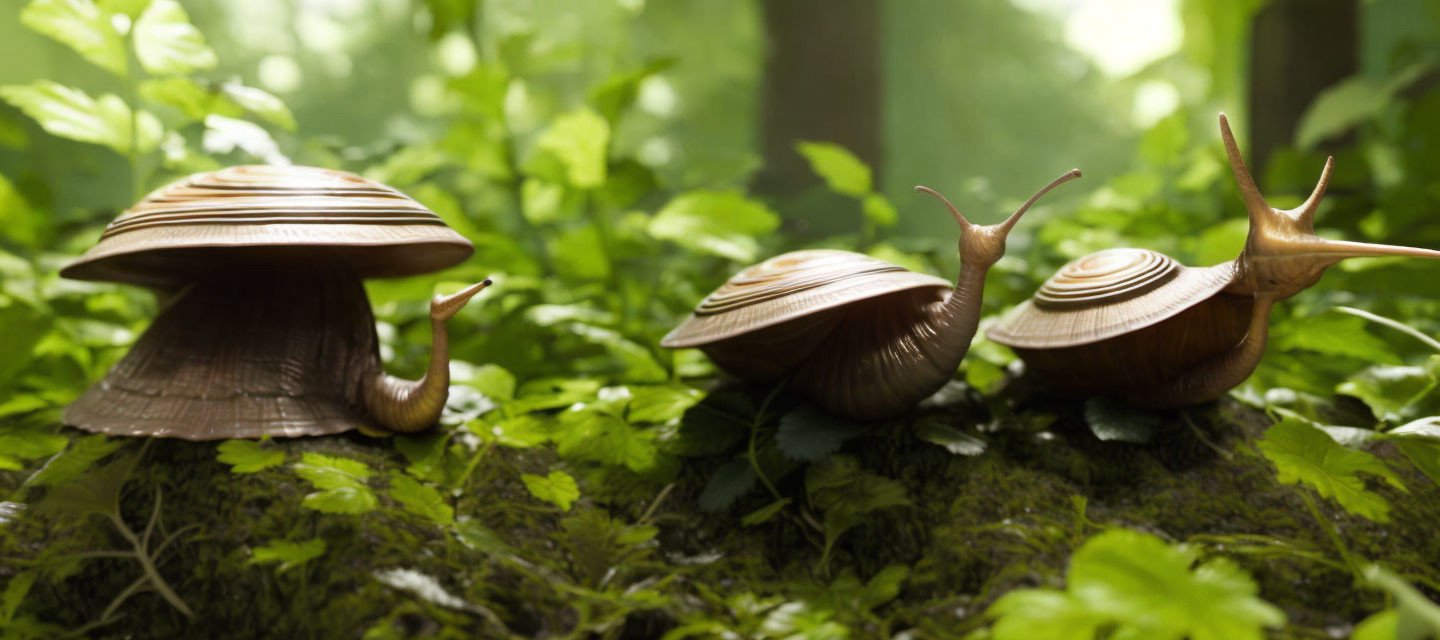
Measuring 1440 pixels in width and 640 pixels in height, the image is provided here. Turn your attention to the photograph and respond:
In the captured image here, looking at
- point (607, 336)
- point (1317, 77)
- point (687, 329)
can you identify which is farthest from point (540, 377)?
point (1317, 77)

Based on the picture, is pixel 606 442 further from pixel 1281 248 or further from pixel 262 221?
pixel 1281 248

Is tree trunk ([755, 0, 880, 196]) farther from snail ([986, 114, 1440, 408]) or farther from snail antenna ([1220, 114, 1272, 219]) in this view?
snail antenna ([1220, 114, 1272, 219])

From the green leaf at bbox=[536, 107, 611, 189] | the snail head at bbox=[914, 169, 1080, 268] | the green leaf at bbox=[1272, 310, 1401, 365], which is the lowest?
the green leaf at bbox=[1272, 310, 1401, 365]

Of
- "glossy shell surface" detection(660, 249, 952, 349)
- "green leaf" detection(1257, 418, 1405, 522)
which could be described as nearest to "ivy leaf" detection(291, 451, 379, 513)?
"glossy shell surface" detection(660, 249, 952, 349)

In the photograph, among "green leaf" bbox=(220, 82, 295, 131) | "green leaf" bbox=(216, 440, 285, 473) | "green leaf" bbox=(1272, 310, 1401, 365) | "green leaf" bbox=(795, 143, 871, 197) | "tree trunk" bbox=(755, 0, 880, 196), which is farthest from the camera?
"tree trunk" bbox=(755, 0, 880, 196)

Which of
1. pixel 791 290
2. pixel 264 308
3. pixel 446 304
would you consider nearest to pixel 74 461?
pixel 264 308

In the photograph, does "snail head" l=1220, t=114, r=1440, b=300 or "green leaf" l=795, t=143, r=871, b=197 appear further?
"green leaf" l=795, t=143, r=871, b=197
